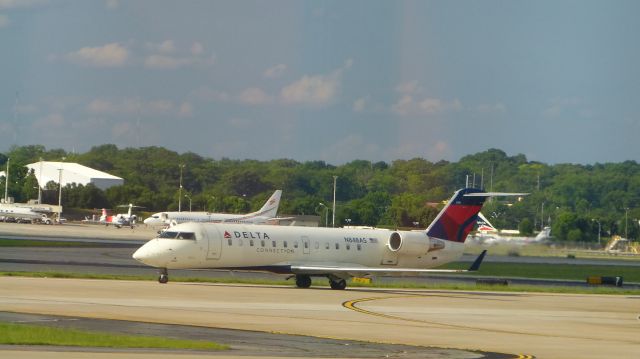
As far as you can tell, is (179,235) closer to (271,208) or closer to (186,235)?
(186,235)

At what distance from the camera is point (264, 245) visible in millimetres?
57531

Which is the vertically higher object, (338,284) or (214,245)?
(214,245)

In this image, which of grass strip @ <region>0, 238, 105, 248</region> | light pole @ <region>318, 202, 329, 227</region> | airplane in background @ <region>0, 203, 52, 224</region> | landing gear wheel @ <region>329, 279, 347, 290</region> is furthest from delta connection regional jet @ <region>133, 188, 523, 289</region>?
airplane in background @ <region>0, 203, 52, 224</region>

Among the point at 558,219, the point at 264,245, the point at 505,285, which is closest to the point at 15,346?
the point at 264,245

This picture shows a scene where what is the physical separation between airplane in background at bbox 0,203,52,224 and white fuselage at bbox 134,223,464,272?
113 metres

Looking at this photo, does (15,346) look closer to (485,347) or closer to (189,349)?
(189,349)

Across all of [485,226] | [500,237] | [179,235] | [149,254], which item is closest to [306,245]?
[179,235]

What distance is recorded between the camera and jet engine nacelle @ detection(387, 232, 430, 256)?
63531mm

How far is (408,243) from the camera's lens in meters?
63.6

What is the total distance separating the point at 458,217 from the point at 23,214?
116986 mm

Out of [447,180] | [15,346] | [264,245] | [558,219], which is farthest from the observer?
[447,180]

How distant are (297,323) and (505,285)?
34.9m

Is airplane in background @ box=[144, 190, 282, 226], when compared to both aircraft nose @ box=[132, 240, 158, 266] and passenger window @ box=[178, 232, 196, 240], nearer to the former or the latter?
passenger window @ box=[178, 232, 196, 240]

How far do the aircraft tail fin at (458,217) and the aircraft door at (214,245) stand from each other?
14626 mm
